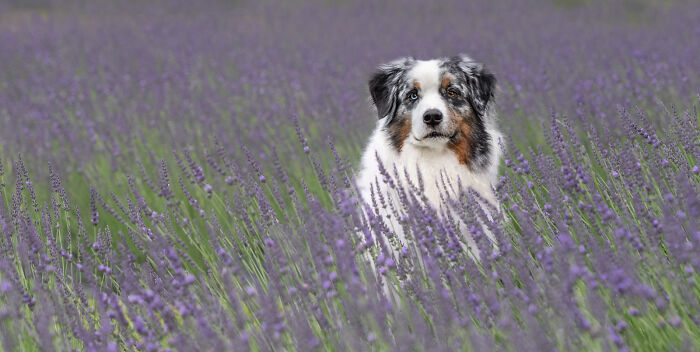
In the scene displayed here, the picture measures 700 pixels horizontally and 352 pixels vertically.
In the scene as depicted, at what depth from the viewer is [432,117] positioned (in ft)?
9.87

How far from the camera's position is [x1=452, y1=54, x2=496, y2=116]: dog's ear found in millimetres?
3359

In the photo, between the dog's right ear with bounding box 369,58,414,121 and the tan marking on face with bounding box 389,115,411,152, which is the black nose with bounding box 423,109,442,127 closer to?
the tan marking on face with bounding box 389,115,411,152

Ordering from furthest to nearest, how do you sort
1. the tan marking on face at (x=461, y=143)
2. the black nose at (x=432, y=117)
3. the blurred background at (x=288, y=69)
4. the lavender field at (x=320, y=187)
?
Result: the blurred background at (x=288, y=69)
the tan marking on face at (x=461, y=143)
the black nose at (x=432, y=117)
the lavender field at (x=320, y=187)

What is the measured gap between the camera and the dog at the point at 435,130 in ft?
9.99

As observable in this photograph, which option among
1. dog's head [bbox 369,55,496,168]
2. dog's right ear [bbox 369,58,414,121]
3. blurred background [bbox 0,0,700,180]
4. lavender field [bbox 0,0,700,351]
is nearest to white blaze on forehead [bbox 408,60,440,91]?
dog's head [bbox 369,55,496,168]

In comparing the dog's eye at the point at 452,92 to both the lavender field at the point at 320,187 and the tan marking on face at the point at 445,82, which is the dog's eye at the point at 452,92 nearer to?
the tan marking on face at the point at 445,82

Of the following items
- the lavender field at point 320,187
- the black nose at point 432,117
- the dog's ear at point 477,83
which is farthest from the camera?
the dog's ear at point 477,83

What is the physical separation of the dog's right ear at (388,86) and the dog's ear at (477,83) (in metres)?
0.29

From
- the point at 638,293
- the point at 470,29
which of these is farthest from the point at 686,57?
the point at 638,293

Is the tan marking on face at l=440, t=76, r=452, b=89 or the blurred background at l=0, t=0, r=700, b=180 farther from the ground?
the tan marking on face at l=440, t=76, r=452, b=89

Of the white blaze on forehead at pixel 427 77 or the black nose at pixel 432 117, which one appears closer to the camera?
the black nose at pixel 432 117

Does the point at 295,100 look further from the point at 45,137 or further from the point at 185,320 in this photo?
the point at 185,320

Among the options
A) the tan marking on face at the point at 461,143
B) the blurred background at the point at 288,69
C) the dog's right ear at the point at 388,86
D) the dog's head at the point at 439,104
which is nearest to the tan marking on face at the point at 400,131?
the dog's head at the point at 439,104

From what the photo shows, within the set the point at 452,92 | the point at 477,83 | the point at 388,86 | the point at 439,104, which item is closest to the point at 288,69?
the point at 388,86
